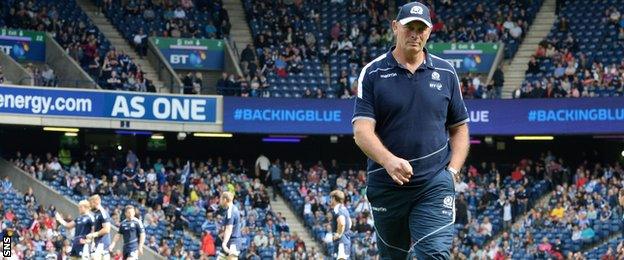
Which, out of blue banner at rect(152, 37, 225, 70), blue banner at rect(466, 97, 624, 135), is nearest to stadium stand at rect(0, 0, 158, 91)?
blue banner at rect(152, 37, 225, 70)

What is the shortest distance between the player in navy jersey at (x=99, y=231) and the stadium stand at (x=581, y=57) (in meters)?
18.1

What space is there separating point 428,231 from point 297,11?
35.5m

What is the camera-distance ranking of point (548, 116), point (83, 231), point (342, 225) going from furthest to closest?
1. point (548, 116)
2. point (83, 231)
3. point (342, 225)

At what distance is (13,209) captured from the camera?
3194 centimetres

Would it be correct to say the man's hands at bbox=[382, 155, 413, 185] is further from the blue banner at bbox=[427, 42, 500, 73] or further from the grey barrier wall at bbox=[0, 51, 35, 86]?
the blue banner at bbox=[427, 42, 500, 73]

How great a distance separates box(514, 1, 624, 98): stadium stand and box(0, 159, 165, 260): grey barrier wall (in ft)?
43.3

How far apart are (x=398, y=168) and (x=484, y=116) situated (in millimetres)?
31218

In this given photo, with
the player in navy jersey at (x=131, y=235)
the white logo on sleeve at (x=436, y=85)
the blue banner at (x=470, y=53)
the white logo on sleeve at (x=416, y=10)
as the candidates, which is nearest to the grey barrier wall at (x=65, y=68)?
the blue banner at (x=470, y=53)

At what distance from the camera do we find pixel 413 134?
6895 mm

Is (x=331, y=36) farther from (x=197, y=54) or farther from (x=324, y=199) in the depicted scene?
(x=324, y=199)

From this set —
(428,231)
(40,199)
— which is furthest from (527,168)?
(428,231)

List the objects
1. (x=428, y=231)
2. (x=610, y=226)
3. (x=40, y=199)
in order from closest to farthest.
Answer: (x=428, y=231) < (x=610, y=226) < (x=40, y=199)

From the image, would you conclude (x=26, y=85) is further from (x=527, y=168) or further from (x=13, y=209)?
(x=527, y=168)

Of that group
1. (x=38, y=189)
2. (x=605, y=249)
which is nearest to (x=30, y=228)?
(x=38, y=189)
